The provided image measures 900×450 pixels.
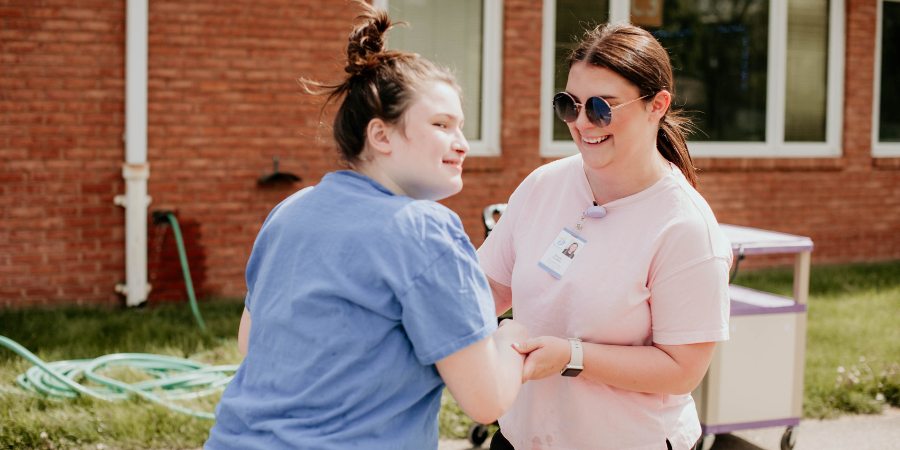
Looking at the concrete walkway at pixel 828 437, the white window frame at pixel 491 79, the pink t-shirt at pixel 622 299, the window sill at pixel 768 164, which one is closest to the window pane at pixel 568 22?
the white window frame at pixel 491 79

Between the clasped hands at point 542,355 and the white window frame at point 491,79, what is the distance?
18.5 ft

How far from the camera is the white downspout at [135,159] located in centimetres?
612

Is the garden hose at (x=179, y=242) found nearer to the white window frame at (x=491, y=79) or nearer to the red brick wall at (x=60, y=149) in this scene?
the red brick wall at (x=60, y=149)

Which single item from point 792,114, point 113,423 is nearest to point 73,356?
point 113,423

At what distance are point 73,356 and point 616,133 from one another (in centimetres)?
423

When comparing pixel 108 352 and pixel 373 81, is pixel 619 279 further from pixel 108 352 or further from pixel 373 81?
pixel 108 352

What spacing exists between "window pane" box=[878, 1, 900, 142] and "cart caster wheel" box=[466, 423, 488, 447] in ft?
24.7

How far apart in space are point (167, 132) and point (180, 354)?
7.08 ft

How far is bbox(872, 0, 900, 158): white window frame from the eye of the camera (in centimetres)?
899

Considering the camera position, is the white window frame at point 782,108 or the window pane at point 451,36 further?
the white window frame at point 782,108

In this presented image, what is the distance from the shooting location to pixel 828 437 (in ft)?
13.8

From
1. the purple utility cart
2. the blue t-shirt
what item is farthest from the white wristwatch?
the purple utility cart

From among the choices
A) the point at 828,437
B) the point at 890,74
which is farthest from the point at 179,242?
the point at 890,74

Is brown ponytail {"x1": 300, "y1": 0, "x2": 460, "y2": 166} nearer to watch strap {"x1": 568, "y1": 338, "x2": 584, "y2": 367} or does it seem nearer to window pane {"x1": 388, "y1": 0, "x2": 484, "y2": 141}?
watch strap {"x1": 568, "y1": 338, "x2": 584, "y2": 367}
